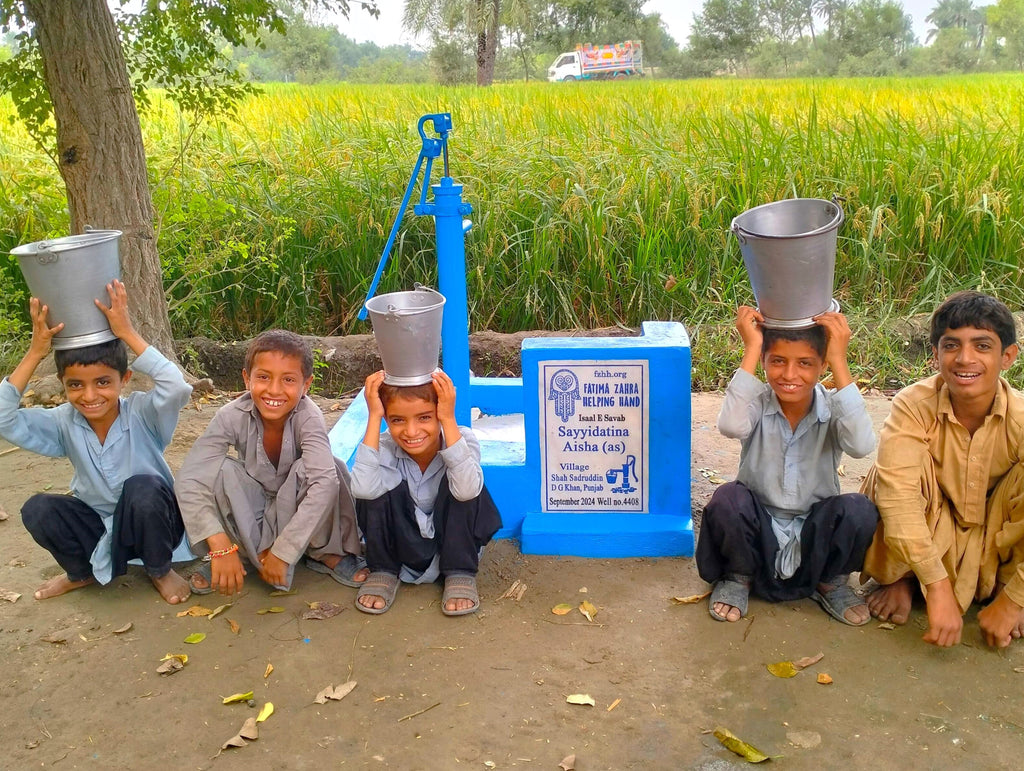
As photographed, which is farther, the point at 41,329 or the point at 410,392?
the point at 410,392

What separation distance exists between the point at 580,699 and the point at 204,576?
4.20 ft

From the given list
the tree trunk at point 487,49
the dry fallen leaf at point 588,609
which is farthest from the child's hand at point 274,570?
the tree trunk at point 487,49

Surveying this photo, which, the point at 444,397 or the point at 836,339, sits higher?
the point at 836,339

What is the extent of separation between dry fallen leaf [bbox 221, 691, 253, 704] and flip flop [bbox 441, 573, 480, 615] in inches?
23.9

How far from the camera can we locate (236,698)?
2.34m

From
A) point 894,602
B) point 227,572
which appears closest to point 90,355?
point 227,572

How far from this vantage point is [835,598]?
2.67m

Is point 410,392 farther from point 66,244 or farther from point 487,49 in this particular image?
point 487,49

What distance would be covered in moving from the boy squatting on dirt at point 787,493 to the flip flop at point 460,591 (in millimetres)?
669

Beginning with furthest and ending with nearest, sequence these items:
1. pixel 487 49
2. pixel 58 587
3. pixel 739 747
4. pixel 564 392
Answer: pixel 487 49 < pixel 564 392 < pixel 58 587 < pixel 739 747

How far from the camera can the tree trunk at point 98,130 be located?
152 inches

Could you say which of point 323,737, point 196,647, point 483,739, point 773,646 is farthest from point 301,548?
point 773,646

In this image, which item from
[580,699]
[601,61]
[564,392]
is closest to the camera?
[580,699]

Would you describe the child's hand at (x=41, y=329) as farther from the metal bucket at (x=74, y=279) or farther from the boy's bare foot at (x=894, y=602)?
the boy's bare foot at (x=894, y=602)
